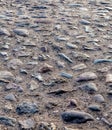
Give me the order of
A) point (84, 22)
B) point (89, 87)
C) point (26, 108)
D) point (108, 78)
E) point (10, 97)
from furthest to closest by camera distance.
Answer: point (84, 22) < point (108, 78) < point (89, 87) < point (10, 97) < point (26, 108)

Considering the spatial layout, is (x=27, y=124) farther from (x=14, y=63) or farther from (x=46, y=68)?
(x=14, y=63)

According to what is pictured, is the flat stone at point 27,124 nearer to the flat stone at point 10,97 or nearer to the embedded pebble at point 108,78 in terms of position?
the flat stone at point 10,97

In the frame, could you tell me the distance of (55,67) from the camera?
3.73 metres

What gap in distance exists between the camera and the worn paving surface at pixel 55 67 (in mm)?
2908

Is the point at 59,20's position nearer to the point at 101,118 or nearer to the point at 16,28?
the point at 16,28

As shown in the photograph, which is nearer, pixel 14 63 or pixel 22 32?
pixel 14 63

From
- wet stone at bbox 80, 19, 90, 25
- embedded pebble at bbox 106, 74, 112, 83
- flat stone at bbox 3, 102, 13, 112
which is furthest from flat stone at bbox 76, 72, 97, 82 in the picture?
wet stone at bbox 80, 19, 90, 25

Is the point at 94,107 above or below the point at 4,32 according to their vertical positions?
below

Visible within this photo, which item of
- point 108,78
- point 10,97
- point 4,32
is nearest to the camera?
point 10,97

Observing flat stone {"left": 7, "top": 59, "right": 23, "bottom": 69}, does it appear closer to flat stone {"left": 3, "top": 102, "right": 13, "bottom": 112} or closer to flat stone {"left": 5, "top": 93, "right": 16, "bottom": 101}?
flat stone {"left": 5, "top": 93, "right": 16, "bottom": 101}

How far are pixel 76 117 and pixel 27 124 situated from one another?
39cm

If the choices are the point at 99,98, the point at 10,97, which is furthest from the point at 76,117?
the point at 10,97

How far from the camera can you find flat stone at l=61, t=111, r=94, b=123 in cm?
287

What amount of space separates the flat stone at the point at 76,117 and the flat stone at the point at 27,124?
10.1 inches
